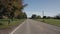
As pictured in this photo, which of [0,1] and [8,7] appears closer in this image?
[0,1]

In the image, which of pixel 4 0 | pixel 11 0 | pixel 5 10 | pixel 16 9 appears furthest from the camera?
pixel 16 9

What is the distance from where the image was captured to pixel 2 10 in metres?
35.7

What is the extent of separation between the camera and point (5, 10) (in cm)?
3441

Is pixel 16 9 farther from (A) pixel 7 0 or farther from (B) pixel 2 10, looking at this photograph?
(A) pixel 7 0

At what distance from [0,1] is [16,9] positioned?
547 inches

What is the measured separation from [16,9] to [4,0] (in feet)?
46.2

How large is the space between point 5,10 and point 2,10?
61.1 inches

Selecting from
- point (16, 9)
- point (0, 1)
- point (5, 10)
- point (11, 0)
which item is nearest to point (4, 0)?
point (0, 1)

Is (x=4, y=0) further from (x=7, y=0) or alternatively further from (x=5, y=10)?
(x=5, y=10)

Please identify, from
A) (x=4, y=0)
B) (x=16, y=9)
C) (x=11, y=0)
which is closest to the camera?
(x=4, y=0)

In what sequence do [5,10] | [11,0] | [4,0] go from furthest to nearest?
[5,10] → [11,0] → [4,0]

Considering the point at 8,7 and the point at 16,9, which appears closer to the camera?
the point at 8,7

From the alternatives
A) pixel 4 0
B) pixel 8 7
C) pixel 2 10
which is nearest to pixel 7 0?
pixel 4 0

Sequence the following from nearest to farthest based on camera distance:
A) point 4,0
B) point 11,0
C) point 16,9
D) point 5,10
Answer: point 4,0, point 11,0, point 5,10, point 16,9
